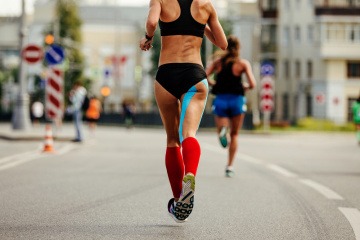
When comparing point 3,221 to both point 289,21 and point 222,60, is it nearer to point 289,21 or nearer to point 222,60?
point 222,60

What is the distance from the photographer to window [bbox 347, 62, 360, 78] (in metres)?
75.7

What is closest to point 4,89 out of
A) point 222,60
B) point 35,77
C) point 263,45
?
point 35,77

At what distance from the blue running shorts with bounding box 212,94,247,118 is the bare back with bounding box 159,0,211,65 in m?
5.15

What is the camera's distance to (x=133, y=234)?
248 inches

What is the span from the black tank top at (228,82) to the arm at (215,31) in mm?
4803

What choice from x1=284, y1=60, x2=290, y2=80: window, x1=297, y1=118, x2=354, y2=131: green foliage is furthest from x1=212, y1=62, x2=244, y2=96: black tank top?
x1=284, y1=60, x2=290, y2=80: window

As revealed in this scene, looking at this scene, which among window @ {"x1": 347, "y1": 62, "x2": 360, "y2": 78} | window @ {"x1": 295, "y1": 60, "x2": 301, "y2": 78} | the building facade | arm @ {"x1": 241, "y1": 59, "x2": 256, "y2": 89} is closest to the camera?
arm @ {"x1": 241, "y1": 59, "x2": 256, "y2": 89}

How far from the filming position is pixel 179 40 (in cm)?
689

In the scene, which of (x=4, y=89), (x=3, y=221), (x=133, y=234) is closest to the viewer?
(x=133, y=234)

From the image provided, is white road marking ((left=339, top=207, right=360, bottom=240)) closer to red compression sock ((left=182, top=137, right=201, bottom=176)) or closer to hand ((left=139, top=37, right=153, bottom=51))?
red compression sock ((left=182, top=137, right=201, bottom=176))

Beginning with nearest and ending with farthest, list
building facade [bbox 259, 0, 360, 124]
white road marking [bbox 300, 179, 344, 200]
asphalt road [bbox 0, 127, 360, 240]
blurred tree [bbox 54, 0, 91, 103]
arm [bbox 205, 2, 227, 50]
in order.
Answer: asphalt road [bbox 0, 127, 360, 240], arm [bbox 205, 2, 227, 50], white road marking [bbox 300, 179, 344, 200], building facade [bbox 259, 0, 360, 124], blurred tree [bbox 54, 0, 91, 103]

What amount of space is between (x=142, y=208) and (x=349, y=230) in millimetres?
2005

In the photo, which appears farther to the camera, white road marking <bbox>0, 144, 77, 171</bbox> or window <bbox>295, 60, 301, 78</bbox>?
window <bbox>295, 60, 301, 78</bbox>

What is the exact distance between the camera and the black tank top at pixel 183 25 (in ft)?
22.5
